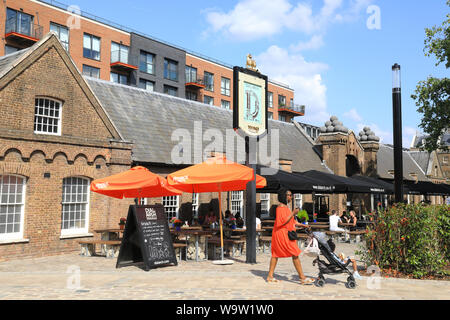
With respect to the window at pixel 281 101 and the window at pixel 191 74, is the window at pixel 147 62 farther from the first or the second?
the window at pixel 281 101

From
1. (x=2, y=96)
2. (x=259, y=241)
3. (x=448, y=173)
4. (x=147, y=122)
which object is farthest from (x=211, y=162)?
(x=448, y=173)

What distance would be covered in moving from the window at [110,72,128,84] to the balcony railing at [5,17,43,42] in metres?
8.88

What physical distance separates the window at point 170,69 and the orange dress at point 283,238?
39901mm

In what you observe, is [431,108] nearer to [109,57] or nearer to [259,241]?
[259,241]

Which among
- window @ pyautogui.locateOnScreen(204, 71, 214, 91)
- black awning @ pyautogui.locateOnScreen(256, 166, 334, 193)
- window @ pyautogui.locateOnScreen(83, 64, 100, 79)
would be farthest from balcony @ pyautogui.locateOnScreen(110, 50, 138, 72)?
black awning @ pyautogui.locateOnScreen(256, 166, 334, 193)

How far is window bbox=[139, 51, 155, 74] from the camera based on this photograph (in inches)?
1741

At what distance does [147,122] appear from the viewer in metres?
21.1

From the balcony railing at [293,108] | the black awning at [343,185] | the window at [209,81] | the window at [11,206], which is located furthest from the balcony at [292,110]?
the window at [11,206]

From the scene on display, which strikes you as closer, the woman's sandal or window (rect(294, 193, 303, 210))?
the woman's sandal

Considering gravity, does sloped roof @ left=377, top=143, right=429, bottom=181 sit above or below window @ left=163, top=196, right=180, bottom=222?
above

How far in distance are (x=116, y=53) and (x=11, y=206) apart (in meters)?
31.5

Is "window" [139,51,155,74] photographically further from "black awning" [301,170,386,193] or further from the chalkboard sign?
the chalkboard sign

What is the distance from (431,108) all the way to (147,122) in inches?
635
